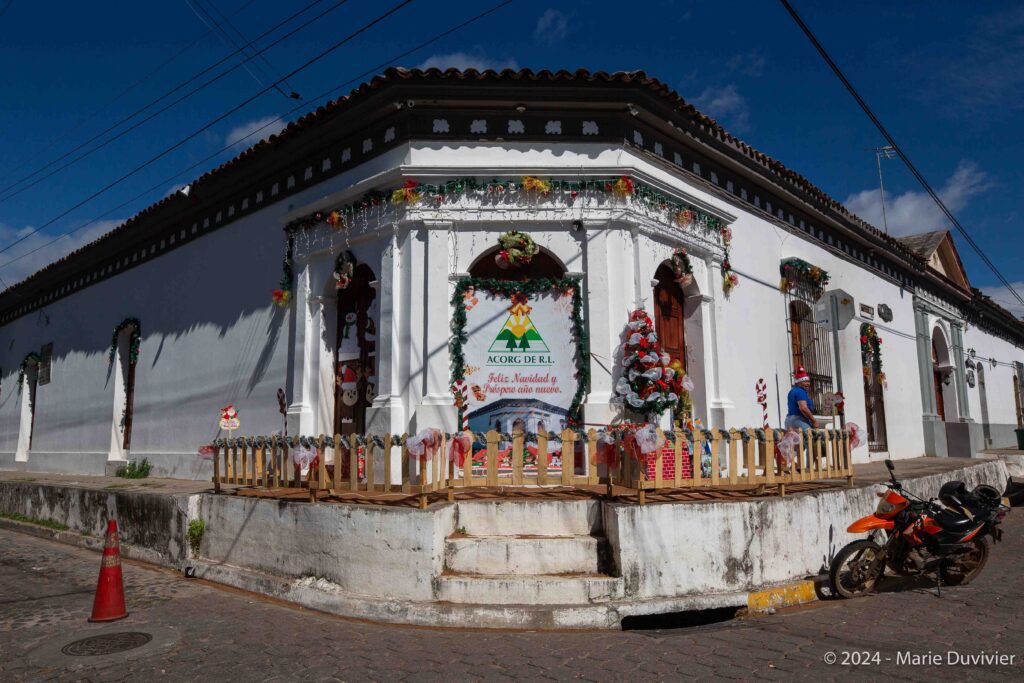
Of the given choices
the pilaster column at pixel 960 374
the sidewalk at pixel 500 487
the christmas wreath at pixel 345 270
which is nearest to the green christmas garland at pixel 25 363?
the sidewalk at pixel 500 487

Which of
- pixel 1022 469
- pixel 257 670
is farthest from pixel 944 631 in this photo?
pixel 1022 469

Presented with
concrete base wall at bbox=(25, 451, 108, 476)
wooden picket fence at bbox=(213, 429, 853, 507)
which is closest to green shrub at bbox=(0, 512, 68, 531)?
concrete base wall at bbox=(25, 451, 108, 476)

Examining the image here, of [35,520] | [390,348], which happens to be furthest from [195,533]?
[35,520]

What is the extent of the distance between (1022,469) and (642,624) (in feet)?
49.4

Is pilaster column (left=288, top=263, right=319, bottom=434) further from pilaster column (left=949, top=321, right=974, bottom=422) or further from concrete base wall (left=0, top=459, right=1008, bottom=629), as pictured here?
pilaster column (left=949, top=321, right=974, bottom=422)

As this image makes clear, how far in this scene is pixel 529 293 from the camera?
28.8 ft

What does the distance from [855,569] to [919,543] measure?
74cm

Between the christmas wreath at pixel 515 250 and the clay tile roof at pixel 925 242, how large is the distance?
519 inches

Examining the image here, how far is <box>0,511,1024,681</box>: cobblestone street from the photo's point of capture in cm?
452

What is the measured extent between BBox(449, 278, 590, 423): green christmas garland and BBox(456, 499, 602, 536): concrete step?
6.43ft

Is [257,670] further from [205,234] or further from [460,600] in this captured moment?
[205,234]

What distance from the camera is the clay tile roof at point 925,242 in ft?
59.1

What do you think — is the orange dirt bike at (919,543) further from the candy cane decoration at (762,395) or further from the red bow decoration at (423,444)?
the candy cane decoration at (762,395)

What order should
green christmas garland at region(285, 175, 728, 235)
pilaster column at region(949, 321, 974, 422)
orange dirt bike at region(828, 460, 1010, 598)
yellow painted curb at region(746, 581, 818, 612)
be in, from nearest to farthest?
yellow painted curb at region(746, 581, 818, 612) → orange dirt bike at region(828, 460, 1010, 598) → green christmas garland at region(285, 175, 728, 235) → pilaster column at region(949, 321, 974, 422)
